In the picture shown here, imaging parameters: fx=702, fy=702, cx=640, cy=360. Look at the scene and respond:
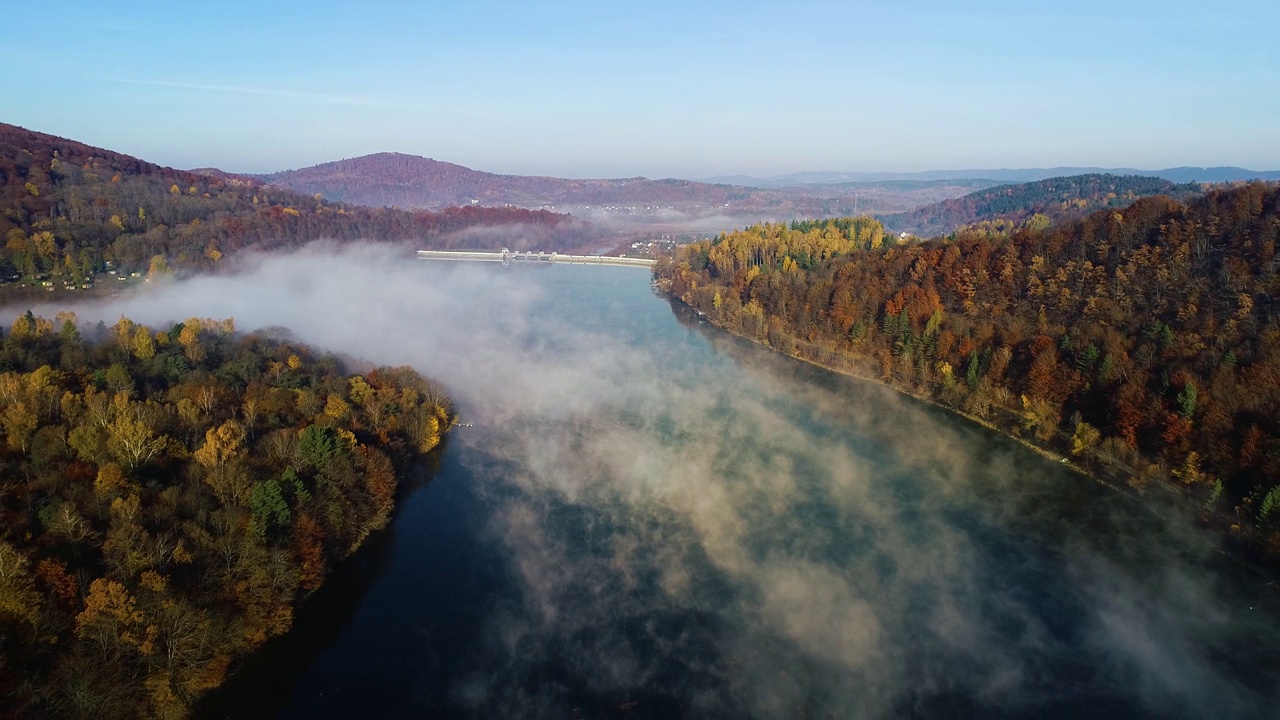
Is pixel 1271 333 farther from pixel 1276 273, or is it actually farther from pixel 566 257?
pixel 566 257

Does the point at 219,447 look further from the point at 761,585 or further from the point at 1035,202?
the point at 1035,202

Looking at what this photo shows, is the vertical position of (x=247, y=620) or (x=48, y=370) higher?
(x=48, y=370)

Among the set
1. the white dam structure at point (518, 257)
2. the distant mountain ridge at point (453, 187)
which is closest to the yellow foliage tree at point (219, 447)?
the white dam structure at point (518, 257)

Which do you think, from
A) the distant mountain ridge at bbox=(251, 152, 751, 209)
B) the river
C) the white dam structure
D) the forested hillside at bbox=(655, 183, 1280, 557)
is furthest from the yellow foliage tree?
the distant mountain ridge at bbox=(251, 152, 751, 209)

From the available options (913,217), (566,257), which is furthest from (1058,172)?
(566,257)

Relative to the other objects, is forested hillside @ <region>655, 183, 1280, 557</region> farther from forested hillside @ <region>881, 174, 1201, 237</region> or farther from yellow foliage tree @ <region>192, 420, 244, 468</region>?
forested hillside @ <region>881, 174, 1201, 237</region>

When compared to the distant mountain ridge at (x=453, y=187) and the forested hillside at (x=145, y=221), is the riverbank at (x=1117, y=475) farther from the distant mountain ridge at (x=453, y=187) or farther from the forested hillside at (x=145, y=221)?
the distant mountain ridge at (x=453, y=187)

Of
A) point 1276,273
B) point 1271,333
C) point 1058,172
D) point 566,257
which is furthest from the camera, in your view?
point 1058,172

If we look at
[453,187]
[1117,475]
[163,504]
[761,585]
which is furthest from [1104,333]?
[453,187]
